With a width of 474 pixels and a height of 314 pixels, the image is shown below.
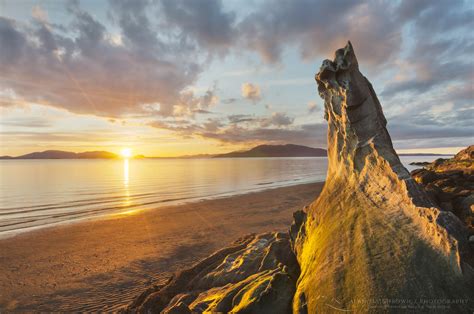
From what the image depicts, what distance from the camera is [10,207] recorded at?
98.2ft

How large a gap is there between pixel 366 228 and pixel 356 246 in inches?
20.1

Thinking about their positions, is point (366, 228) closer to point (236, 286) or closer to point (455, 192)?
point (236, 286)

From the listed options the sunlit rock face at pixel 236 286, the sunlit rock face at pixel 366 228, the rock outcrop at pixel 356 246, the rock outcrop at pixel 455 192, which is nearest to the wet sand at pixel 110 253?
the sunlit rock face at pixel 236 286

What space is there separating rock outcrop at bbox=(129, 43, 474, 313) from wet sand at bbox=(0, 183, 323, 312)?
299 cm

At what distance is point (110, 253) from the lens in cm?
1521

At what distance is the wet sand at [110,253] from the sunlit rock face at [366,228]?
26.6ft

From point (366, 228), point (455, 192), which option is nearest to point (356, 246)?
point (366, 228)

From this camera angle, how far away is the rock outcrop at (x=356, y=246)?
434 centimetres

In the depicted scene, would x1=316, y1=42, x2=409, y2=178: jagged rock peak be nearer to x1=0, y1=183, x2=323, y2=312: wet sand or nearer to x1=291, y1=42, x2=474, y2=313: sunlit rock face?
x1=291, y1=42, x2=474, y2=313: sunlit rock face

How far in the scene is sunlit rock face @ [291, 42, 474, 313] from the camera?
14.4 ft

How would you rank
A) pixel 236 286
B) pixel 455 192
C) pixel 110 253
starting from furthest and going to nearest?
1. pixel 110 253
2. pixel 455 192
3. pixel 236 286

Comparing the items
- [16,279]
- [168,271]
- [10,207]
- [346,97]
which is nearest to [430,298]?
[346,97]

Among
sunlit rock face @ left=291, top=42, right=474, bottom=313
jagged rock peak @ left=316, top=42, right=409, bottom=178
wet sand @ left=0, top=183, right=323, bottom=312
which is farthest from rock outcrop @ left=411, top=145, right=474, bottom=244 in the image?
wet sand @ left=0, top=183, right=323, bottom=312

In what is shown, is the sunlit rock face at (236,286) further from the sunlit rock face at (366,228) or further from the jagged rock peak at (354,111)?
the jagged rock peak at (354,111)
